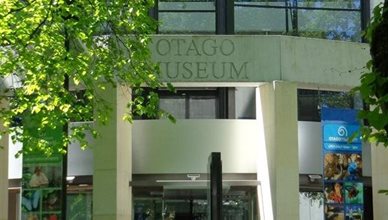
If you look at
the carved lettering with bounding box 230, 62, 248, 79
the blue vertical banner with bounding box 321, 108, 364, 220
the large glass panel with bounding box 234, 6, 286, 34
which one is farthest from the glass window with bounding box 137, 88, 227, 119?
the blue vertical banner with bounding box 321, 108, 364, 220

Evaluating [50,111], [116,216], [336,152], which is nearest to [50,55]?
[50,111]

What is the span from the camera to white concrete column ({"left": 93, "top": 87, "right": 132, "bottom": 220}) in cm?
1806

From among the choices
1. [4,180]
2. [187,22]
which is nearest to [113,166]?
[4,180]

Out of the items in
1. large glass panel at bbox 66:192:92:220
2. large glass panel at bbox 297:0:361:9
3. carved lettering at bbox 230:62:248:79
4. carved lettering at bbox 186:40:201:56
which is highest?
large glass panel at bbox 297:0:361:9

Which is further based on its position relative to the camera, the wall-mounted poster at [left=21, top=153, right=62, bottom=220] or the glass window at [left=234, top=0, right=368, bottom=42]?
the glass window at [left=234, top=0, right=368, bottom=42]

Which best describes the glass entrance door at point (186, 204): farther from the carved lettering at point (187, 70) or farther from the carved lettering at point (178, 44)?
the carved lettering at point (178, 44)

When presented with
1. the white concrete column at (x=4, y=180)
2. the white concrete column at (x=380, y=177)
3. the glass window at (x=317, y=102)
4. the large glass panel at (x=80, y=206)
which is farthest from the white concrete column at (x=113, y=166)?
the white concrete column at (x=380, y=177)

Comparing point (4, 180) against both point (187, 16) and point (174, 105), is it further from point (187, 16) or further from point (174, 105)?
point (187, 16)

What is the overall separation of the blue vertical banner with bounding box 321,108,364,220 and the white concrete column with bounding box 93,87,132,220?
5425mm

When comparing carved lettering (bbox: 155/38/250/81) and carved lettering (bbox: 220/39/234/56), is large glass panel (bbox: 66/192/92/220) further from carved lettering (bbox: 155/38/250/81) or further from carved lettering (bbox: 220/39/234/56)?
carved lettering (bbox: 220/39/234/56)

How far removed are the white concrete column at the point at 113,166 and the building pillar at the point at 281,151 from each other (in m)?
3.67

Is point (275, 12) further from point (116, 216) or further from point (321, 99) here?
point (116, 216)

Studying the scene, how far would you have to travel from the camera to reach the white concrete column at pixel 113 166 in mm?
18062

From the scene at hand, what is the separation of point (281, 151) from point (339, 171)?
2334 mm
